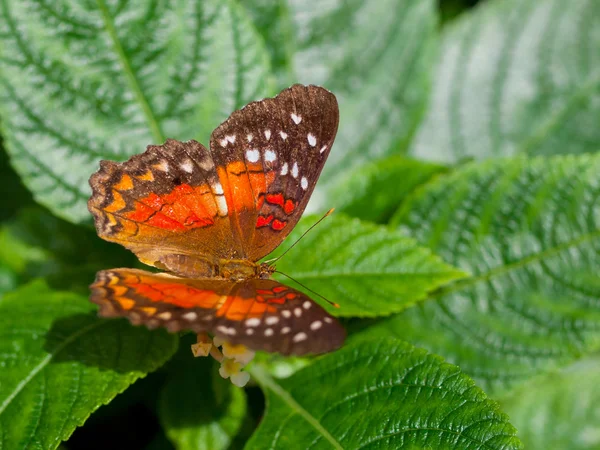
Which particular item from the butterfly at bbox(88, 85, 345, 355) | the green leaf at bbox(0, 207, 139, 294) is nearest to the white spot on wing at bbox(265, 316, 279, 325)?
the butterfly at bbox(88, 85, 345, 355)

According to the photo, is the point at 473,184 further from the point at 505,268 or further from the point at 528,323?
the point at 528,323

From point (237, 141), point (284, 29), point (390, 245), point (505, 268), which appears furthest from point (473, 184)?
point (284, 29)

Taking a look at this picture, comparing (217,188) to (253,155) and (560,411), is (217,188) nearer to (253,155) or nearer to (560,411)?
(253,155)

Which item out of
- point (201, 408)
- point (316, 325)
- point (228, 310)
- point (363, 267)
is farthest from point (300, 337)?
point (201, 408)

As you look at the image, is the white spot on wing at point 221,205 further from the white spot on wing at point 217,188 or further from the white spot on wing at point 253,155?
the white spot on wing at point 253,155

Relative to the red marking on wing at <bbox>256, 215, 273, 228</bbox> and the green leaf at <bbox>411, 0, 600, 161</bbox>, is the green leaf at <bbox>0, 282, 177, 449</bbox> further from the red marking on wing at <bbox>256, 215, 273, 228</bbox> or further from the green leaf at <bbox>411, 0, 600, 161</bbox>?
the green leaf at <bbox>411, 0, 600, 161</bbox>

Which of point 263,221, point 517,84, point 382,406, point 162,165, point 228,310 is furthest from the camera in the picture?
point 517,84
